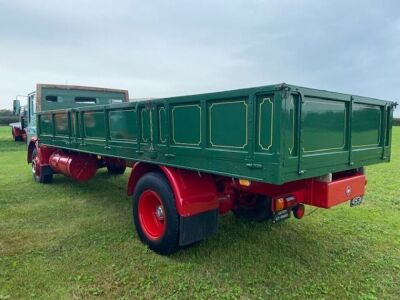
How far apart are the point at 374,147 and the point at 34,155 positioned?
25.3 ft

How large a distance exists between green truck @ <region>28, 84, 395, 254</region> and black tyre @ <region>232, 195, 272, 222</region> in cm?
1

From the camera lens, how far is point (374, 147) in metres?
3.95

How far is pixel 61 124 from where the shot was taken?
256 inches

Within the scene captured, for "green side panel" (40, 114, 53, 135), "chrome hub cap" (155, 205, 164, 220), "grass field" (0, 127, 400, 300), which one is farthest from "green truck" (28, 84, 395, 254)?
"green side panel" (40, 114, 53, 135)

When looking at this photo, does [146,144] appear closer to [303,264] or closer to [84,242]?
[84,242]

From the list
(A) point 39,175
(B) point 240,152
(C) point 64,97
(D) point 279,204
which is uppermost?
(C) point 64,97

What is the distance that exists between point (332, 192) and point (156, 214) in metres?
2.10

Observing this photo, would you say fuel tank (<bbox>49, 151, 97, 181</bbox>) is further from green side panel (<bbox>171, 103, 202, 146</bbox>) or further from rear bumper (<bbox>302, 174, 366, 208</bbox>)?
rear bumper (<bbox>302, 174, 366, 208</bbox>)

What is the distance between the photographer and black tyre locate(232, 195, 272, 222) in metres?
4.05

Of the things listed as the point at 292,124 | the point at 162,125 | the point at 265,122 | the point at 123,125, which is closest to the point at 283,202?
the point at 292,124

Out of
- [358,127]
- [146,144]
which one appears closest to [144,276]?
[146,144]

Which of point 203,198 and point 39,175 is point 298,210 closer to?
point 203,198

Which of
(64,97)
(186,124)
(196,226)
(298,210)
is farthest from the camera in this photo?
(64,97)

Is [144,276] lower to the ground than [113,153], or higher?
lower
